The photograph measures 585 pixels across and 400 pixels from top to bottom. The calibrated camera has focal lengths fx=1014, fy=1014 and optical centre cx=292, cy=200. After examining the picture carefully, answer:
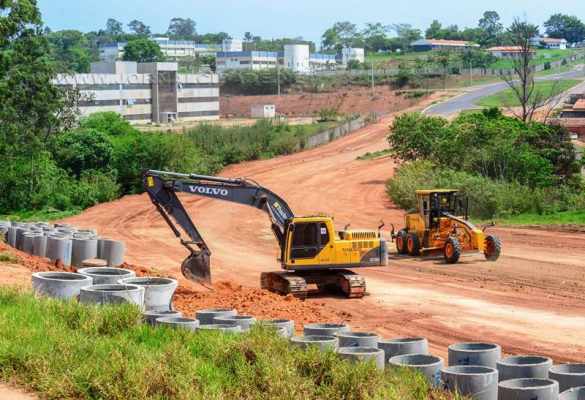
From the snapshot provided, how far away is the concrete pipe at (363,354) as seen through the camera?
1280cm

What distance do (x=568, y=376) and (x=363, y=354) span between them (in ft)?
8.62

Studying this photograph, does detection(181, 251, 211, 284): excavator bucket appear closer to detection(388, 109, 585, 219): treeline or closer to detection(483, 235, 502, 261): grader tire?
detection(483, 235, 502, 261): grader tire

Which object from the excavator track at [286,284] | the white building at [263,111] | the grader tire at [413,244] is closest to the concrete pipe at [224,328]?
the excavator track at [286,284]

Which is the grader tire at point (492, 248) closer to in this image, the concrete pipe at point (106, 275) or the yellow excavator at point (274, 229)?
the yellow excavator at point (274, 229)

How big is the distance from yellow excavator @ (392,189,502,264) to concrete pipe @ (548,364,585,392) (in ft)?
55.4

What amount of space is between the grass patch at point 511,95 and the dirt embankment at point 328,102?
29.5ft

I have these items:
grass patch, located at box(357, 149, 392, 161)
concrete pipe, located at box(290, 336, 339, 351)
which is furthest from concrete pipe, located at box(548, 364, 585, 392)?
grass patch, located at box(357, 149, 392, 161)

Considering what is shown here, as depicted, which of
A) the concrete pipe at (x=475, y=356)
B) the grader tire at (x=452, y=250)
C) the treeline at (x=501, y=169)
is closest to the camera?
the concrete pipe at (x=475, y=356)

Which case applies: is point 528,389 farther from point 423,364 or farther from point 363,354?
point 363,354

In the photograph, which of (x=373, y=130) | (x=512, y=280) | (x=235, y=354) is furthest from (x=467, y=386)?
(x=373, y=130)

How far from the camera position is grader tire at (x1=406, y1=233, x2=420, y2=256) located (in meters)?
31.9

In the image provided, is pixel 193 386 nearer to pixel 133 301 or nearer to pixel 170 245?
pixel 133 301

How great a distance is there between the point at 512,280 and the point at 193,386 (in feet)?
59.8

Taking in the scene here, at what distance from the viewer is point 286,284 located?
24531mm
